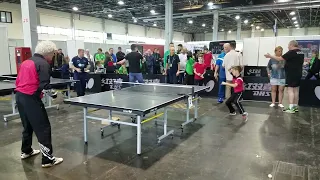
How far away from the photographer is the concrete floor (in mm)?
3039

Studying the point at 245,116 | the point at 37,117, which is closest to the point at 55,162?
the point at 37,117

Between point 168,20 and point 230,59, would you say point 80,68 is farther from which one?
point 168,20

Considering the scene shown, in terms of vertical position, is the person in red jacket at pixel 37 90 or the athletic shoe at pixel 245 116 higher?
the person in red jacket at pixel 37 90

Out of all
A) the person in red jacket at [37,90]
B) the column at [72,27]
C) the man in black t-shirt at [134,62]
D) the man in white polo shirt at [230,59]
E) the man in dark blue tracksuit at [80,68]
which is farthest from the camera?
the column at [72,27]

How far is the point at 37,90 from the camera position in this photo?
3.01 meters

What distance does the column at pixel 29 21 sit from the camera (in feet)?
21.9

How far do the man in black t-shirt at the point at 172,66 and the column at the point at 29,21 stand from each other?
4.03m

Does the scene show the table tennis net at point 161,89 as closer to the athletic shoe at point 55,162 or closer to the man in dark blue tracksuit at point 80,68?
the athletic shoe at point 55,162

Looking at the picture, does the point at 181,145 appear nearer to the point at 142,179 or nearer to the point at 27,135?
the point at 142,179

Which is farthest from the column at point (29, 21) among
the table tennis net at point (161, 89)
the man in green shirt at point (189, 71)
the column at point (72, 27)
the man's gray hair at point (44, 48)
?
the column at point (72, 27)

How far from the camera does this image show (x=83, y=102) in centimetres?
352

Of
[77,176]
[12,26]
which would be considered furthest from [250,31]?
[77,176]

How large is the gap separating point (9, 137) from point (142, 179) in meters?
2.95

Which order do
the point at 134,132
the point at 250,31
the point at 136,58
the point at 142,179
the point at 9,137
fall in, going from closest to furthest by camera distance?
1. the point at 142,179
2. the point at 9,137
3. the point at 134,132
4. the point at 136,58
5. the point at 250,31
